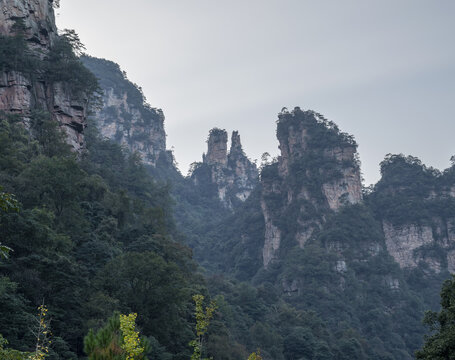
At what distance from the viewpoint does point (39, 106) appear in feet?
164

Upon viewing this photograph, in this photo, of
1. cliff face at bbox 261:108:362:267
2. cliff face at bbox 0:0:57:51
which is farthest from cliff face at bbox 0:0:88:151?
cliff face at bbox 261:108:362:267

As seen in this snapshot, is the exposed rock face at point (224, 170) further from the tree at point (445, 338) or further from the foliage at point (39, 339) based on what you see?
the foliage at point (39, 339)

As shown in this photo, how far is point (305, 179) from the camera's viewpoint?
107125mm

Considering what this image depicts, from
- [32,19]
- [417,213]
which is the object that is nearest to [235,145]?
[417,213]

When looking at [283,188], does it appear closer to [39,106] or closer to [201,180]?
[201,180]

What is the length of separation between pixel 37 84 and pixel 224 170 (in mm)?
106977

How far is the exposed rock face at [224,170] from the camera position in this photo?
506 feet

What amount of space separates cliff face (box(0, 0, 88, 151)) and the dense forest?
277 millimetres

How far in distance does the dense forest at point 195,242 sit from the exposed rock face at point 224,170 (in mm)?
721

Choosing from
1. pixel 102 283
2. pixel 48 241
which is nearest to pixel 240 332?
pixel 102 283

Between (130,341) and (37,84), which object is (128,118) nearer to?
(37,84)

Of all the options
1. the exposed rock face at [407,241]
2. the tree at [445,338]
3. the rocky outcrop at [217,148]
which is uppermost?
the rocky outcrop at [217,148]

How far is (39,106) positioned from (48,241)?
25836 millimetres

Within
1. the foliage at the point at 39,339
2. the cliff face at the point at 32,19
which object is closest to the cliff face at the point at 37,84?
the cliff face at the point at 32,19
